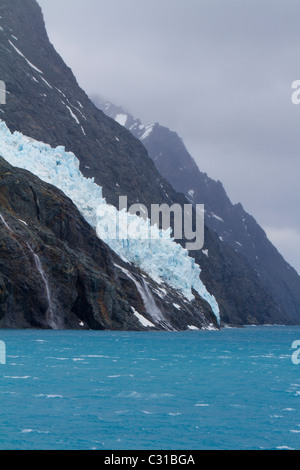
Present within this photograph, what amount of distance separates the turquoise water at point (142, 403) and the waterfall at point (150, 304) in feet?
170

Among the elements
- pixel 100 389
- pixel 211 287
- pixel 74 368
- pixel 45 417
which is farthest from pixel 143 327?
pixel 211 287

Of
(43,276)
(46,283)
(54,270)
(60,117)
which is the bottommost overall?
(46,283)

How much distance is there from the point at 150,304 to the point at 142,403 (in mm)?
74392

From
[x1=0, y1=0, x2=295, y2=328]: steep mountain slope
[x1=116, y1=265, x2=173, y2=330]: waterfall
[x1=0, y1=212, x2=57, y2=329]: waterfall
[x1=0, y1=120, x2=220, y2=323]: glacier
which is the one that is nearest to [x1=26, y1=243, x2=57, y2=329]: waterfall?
[x1=0, y1=212, x2=57, y2=329]: waterfall

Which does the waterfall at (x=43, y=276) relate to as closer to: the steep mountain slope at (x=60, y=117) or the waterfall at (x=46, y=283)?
the waterfall at (x=46, y=283)

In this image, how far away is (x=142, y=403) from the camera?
27.3 meters

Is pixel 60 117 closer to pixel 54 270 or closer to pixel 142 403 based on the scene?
pixel 54 270

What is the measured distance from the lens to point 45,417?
2358 centimetres

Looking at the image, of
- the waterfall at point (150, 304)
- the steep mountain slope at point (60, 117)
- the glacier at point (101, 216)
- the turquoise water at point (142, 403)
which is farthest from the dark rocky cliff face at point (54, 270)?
the steep mountain slope at point (60, 117)

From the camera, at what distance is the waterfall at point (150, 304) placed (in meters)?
101

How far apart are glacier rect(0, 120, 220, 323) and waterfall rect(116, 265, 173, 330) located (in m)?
10.9

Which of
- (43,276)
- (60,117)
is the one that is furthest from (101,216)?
(60,117)

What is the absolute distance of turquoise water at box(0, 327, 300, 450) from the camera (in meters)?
20.9
